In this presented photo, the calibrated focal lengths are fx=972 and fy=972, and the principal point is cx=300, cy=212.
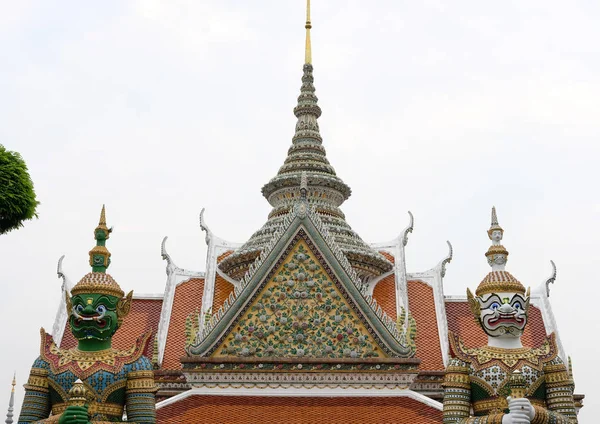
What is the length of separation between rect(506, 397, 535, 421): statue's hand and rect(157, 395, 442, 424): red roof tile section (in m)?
2.72

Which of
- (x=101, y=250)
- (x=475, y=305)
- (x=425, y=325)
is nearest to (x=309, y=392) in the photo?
(x=475, y=305)

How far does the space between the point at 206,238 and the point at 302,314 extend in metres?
5.52

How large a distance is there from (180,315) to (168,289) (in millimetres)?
738

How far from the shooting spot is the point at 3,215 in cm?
921

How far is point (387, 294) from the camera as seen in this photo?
16.4 meters

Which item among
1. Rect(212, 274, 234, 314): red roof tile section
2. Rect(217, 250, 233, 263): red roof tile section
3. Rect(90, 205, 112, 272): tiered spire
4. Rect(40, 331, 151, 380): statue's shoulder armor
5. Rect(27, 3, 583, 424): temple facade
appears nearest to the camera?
Rect(40, 331, 151, 380): statue's shoulder armor

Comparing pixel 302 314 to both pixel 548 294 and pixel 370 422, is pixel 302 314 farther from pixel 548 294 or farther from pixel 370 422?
pixel 548 294

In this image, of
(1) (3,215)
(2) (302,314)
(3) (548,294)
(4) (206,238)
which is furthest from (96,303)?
(3) (548,294)

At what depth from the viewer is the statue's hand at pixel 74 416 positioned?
9.32 m

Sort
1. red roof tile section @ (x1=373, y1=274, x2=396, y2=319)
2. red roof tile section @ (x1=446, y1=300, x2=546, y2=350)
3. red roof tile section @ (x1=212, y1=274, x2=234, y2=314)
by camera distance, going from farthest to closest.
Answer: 1. red roof tile section @ (x1=212, y1=274, x2=234, y2=314)
2. red roof tile section @ (x1=373, y1=274, x2=396, y2=319)
3. red roof tile section @ (x1=446, y1=300, x2=546, y2=350)

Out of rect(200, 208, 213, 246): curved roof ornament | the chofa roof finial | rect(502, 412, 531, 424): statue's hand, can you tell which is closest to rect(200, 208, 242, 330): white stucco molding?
rect(200, 208, 213, 246): curved roof ornament

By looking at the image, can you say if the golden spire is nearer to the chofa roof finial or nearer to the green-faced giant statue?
the chofa roof finial

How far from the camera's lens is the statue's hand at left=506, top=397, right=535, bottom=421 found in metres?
9.08

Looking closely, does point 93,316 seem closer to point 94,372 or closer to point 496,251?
point 94,372
